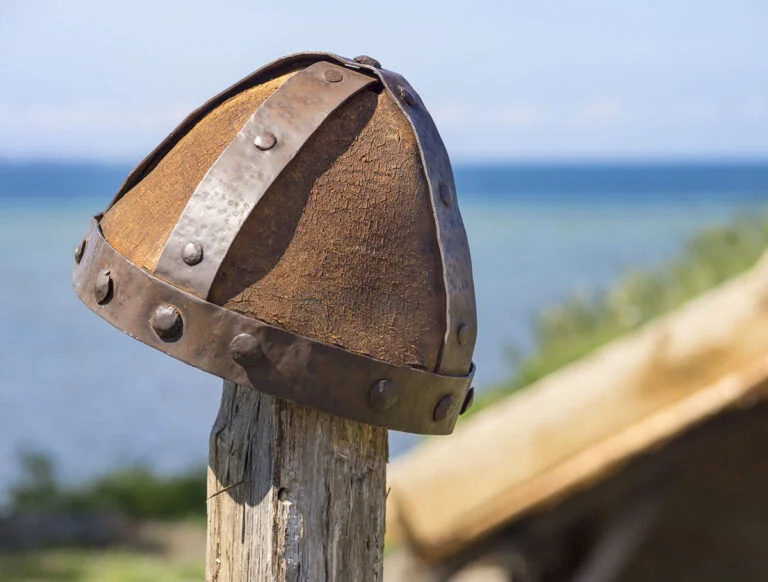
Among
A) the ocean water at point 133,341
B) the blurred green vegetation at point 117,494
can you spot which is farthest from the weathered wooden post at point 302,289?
the ocean water at point 133,341

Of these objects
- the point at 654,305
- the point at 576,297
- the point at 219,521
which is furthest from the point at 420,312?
the point at 576,297

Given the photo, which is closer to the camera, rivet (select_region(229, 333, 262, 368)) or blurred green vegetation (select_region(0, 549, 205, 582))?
rivet (select_region(229, 333, 262, 368))

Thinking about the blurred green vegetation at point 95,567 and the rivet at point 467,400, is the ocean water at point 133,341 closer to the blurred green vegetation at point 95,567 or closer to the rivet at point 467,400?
the blurred green vegetation at point 95,567

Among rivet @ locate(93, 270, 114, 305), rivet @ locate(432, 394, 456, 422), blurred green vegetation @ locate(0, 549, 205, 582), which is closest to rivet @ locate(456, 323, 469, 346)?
rivet @ locate(432, 394, 456, 422)

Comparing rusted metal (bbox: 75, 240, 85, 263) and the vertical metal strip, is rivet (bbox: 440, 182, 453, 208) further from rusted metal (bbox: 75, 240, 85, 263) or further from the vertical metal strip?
Result: rusted metal (bbox: 75, 240, 85, 263)

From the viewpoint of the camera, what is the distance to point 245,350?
1.63 metres

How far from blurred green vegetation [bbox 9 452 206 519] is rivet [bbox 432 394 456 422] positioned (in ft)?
28.5

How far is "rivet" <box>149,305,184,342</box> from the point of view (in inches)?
Answer: 64.9

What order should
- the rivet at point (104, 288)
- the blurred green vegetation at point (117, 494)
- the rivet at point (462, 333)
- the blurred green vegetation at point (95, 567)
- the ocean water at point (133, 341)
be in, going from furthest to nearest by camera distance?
the ocean water at point (133, 341)
the blurred green vegetation at point (117, 494)
the blurred green vegetation at point (95, 567)
the rivet at point (462, 333)
the rivet at point (104, 288)

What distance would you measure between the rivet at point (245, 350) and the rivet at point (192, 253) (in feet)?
0.51

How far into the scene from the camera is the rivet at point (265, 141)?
1.75 metres

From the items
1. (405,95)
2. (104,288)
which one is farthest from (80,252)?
(405,95)

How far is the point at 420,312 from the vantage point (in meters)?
1.78

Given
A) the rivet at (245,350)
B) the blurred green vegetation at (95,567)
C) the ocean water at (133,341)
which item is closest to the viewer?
the rivet at (245,350)
